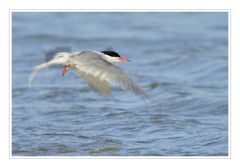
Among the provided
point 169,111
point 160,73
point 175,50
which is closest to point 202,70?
point 160,73

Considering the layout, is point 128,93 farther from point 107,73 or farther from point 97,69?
point 107,73

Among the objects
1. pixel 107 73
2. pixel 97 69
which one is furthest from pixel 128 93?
pixel 107 73

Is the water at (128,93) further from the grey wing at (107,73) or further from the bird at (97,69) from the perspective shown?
the grey wing at (107,73)

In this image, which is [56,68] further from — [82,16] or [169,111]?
[82,16]

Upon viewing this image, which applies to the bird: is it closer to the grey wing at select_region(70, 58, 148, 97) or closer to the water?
the grey wing at select_region(70, 58, 148, 97)

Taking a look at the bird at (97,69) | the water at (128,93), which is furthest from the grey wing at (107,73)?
the water at (128,93)

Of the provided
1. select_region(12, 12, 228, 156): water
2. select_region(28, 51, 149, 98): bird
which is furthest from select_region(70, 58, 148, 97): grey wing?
select_region(12, 12, 228, 156): water
